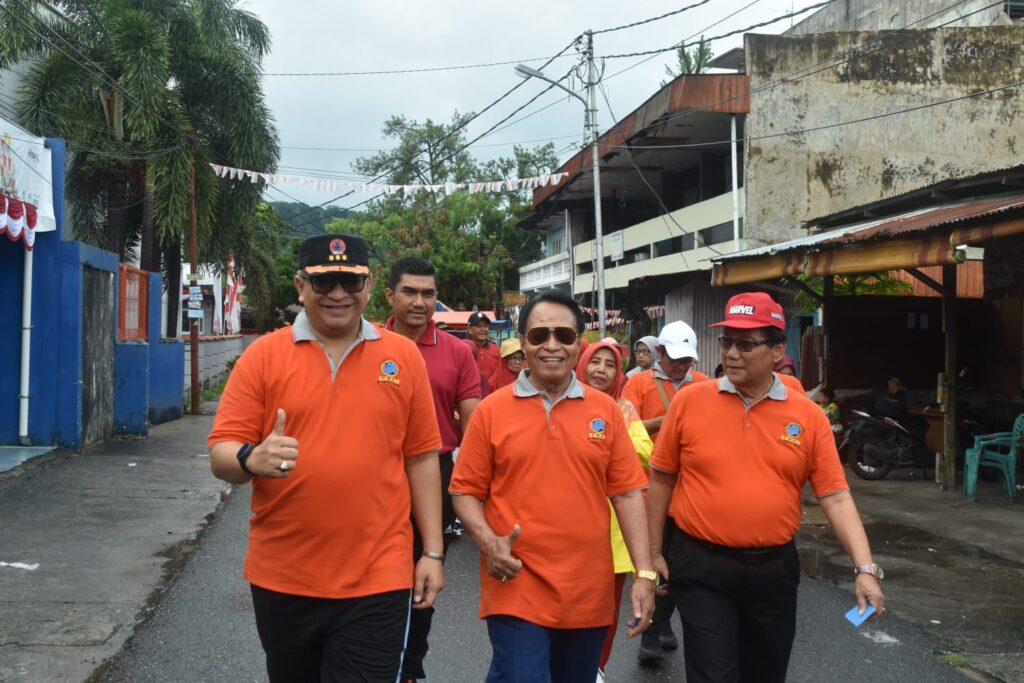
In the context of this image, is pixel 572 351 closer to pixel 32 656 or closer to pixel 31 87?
pixel 32 656

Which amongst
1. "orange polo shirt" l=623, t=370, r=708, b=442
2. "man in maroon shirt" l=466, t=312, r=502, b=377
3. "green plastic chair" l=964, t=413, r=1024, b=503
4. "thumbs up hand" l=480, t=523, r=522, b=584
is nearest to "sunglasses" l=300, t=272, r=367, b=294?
"thumbs up hand" l=480, t=523, r=522, b=584

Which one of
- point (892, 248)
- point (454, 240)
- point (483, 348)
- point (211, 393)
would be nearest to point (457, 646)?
point (483, 348)

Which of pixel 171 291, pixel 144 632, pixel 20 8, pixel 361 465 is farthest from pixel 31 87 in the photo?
pixel 361 465

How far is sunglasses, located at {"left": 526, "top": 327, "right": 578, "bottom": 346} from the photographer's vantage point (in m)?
3.40

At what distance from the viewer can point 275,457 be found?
8.68ft

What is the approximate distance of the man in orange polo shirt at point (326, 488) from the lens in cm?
286

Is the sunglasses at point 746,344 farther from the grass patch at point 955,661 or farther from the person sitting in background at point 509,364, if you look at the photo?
the person sitting in background at point 509,364

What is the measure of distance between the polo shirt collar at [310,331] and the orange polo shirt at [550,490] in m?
0.49

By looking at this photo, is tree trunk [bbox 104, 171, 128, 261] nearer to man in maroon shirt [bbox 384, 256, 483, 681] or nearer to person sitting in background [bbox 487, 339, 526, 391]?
person sitting in background [bbox 487, 339, 526, 391]

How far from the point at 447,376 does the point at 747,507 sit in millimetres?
1805

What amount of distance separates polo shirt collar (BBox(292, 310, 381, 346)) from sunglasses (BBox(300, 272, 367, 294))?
0.34 feet

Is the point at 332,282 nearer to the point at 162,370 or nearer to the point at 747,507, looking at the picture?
the point at 747,507

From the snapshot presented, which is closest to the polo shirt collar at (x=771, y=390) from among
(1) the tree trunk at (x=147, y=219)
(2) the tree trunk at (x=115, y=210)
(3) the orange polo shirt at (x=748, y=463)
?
(3) the orange polo shirt at (x=748, y=463)

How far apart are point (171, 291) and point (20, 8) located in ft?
24.8
